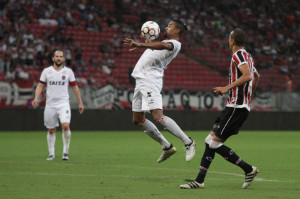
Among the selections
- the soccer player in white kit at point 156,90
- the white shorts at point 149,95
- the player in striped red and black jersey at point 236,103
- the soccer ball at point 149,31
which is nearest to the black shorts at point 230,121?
the player in striped red and black jersey at point 236,103

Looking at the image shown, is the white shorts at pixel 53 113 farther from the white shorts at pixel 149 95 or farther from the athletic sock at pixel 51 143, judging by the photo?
the white shorts at pixel 149 95

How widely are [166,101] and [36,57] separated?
5.56 m

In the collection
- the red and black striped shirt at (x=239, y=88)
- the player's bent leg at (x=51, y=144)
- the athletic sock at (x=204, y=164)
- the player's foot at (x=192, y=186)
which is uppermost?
the red and black striped shirt at (x=239, y=88)

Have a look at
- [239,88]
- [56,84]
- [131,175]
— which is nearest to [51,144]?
[56,84]

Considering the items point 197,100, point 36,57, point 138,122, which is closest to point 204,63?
point 197,100

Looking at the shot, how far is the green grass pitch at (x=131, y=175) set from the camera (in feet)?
24.5

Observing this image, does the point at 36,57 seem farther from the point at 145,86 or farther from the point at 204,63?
the point at 145,86

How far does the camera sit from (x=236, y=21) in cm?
3381

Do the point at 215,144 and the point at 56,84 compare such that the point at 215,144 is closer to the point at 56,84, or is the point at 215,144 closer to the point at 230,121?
the point at 230,121

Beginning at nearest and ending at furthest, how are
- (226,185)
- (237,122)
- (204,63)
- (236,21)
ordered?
(237,122)
(226,185)
(204,63)
(236,21)

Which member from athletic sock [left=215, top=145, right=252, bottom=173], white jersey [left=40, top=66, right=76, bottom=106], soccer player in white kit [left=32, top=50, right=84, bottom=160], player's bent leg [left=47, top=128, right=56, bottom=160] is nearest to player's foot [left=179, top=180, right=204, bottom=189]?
athletic sock [left=215, top=145, right=252, bottom=173]

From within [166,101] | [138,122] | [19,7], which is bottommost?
[166,101]

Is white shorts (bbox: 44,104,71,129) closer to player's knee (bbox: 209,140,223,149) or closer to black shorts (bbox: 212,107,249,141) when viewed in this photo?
player's knee (bbox: 209,140,223,149)

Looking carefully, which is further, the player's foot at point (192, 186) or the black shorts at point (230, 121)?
the player's foot at point (192, 186)
